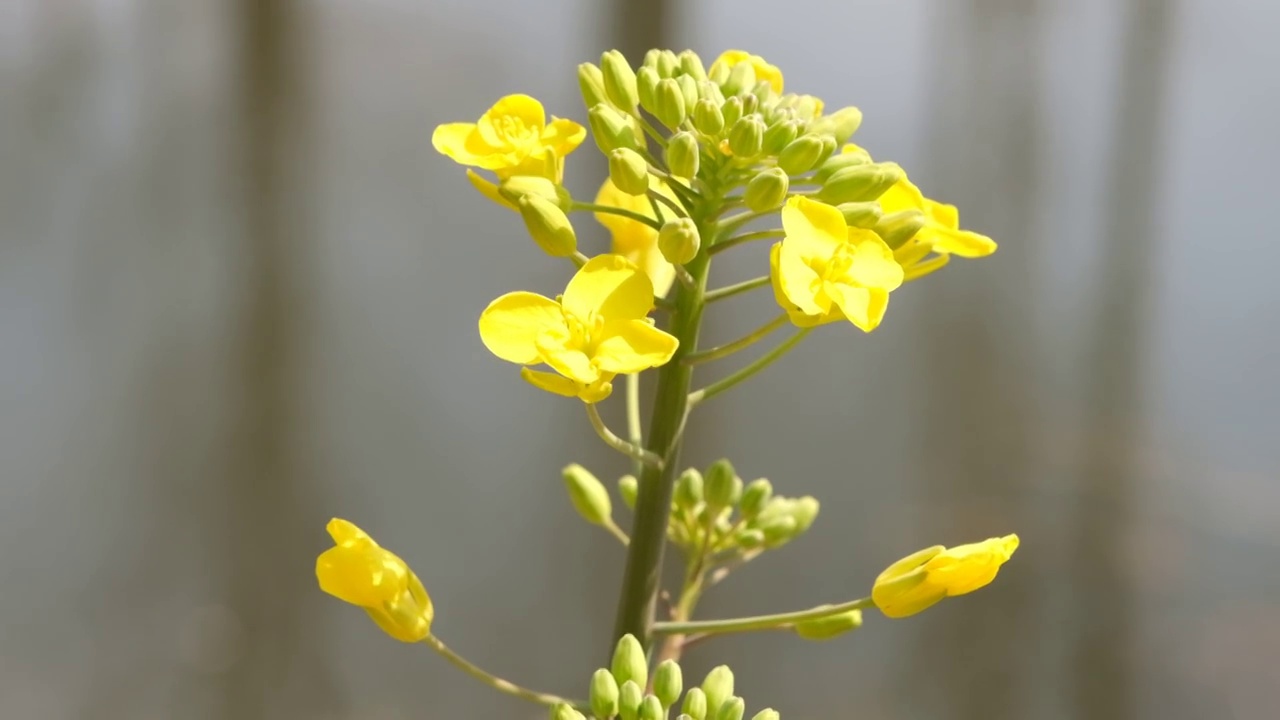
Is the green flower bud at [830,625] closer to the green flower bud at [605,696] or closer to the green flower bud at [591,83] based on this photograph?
the green flower bud at [605,696]

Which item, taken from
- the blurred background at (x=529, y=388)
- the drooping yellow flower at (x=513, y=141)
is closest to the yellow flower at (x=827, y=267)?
the drooping yellow flower at (x=513, y=141)

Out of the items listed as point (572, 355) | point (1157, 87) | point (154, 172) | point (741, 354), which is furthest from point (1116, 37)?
point (154, 172)

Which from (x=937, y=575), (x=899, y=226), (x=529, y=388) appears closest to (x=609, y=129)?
(x=899, y=226)

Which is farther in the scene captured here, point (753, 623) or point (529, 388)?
point (529, 388)

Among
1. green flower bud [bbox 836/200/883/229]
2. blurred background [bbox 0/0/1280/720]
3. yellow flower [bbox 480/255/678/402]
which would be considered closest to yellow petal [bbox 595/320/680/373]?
yellow flower [bbox 480/255/678/402]

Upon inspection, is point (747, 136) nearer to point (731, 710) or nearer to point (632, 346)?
point (632, 346)

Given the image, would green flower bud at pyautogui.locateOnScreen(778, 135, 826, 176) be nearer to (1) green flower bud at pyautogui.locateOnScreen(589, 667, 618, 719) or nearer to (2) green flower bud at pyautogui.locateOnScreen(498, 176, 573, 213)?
(2) green flower bud at pyautogui.locateOnScreen(498, 176, 573, 213)

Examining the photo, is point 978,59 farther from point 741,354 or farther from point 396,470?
point 396,470
